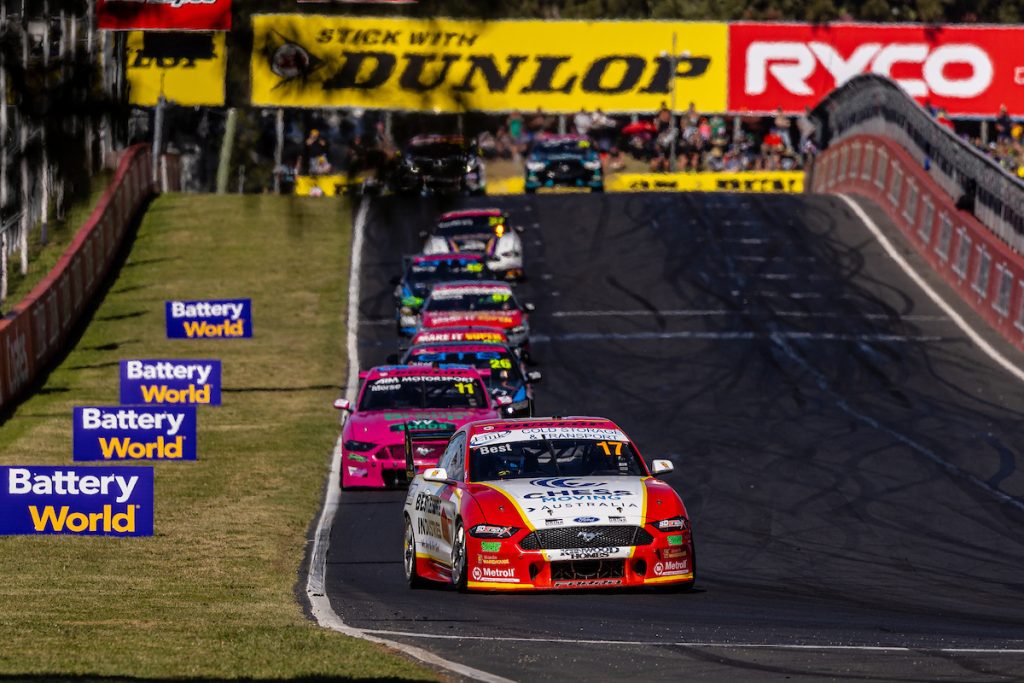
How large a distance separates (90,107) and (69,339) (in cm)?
3032

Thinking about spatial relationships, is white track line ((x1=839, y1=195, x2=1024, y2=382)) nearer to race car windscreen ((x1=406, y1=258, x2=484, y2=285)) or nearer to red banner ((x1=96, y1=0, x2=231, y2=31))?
race car windscreen ((x1=406, y1=258, x2=484, y2=285))

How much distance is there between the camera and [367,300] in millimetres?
39156

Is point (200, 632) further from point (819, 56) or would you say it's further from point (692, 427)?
point (819, 56)

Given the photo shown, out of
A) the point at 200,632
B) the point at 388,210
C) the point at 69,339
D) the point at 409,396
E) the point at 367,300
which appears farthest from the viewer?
the point at 367,300

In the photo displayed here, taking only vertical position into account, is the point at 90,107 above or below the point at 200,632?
above

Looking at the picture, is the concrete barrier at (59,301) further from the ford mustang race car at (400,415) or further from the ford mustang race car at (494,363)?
the ford mustang race car at (494,363)

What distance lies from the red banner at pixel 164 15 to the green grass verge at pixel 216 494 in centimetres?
48

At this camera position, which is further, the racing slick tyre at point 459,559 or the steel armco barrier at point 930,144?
the steel armco barrier at point 930,144

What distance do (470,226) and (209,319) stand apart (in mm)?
12148

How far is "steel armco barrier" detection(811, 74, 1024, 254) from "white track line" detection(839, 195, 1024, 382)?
1.67m

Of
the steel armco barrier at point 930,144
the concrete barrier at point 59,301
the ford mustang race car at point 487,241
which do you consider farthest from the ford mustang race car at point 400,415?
the ford mustang race car at point 487,241

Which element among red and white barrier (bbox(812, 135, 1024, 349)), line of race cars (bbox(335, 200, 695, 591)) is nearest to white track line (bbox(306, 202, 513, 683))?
line of race cars (bbox(335, 200, 695, 591))

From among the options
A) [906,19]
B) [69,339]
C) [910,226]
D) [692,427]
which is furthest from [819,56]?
[906,19]

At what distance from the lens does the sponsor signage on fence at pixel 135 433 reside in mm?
19922
